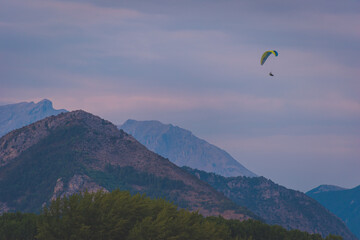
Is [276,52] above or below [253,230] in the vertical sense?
above

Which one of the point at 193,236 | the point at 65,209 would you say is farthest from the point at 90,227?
the point at 193,236

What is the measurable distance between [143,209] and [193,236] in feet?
24.5

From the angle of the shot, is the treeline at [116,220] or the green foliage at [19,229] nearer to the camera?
the treeline at [116,220]

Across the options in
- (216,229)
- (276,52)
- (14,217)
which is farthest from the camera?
(276,52)

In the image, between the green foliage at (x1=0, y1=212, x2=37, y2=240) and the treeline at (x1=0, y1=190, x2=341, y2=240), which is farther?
the green foliage at (x1=0, y1=212, x2=37, y2=240)

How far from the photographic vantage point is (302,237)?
4205 inches

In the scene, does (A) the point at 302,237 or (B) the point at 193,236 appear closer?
(B) the point at 193,236

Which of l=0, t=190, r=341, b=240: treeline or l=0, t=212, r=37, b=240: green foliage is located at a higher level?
l=0, t=190, r=341, b=240: treeline

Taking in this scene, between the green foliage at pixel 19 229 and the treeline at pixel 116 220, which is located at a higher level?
the treeline at pixel 116 220

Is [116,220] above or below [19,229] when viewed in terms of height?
above

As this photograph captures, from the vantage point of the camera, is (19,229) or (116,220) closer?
(116,220)

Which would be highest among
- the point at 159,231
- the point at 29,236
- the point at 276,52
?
the point at 276,52

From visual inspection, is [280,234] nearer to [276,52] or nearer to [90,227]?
[276,52]

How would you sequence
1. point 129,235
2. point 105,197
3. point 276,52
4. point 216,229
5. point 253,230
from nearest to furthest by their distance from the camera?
1. point 129,235
2. point 105,197
3. point 216,229
4. point 253,230
5. point 276,52
